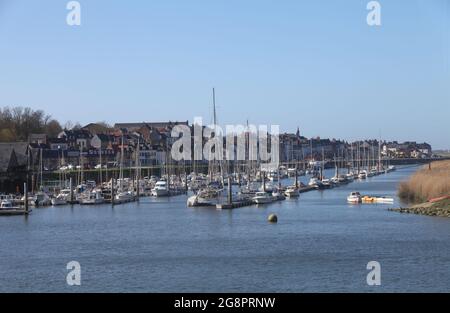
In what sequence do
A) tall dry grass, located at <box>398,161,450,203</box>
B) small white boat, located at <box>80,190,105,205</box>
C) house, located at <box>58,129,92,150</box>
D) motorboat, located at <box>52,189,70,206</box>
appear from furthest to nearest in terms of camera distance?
house, located at <box>58,129,92,150</box>, small white boat, located at <box>80,190,105,205</box>, motorboat, located at <box>52,189,70,206</box>, tall dry grass, located at <box>398,161,450,203</box>

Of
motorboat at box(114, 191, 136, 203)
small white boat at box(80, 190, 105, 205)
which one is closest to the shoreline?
motorboat at box(114, 191, 136, 203)

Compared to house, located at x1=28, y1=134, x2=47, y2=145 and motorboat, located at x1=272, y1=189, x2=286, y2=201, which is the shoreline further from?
house, located at x1=28, y1=134, x2=47, y2=145

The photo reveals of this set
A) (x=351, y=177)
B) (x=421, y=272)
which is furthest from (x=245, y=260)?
(x=351, y=177)

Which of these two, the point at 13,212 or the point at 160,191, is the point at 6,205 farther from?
the point at 160,191

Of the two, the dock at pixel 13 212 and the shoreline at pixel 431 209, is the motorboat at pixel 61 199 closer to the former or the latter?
the dock at pixel 13 212

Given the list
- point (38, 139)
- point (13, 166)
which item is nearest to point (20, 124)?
point (38, 139)

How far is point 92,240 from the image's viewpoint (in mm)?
32719

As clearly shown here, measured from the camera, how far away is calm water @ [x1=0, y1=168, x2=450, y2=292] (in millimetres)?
22578

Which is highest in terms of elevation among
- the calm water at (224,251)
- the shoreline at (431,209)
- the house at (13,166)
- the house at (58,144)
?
the house at (58,144)

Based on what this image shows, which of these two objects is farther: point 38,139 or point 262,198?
point 38,139

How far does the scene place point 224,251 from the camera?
94.5 feet

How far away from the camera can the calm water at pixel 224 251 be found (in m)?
22.6

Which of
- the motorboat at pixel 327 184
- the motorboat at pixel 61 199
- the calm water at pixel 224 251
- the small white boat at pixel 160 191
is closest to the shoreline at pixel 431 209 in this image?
the calm water at pixel 224 251
